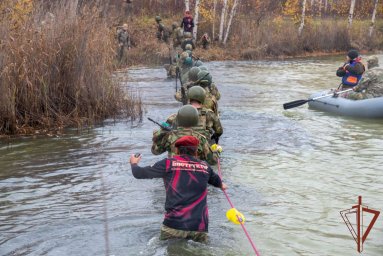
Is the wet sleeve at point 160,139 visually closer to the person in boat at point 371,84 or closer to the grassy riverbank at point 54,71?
the grassy riverbank at point 54,71

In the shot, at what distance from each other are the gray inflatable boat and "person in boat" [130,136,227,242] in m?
9.97

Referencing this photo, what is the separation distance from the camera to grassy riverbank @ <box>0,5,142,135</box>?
460 inches

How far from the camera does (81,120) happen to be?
12961 mm

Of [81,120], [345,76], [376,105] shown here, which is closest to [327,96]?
[345,76]

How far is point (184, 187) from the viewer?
18.9 ft

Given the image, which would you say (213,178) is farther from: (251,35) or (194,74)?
(251,35)

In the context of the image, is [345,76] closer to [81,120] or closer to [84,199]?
[81,120]

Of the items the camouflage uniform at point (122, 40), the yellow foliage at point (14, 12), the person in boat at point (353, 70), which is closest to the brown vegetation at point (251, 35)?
the camouflage uniform at point (122, 40)

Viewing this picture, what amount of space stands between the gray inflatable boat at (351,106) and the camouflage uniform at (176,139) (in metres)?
8.71

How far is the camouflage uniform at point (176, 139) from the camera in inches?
276

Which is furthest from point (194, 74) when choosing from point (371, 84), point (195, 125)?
point (371, 84)

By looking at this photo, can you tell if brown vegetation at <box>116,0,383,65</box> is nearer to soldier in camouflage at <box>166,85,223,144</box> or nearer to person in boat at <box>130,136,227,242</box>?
soldier in camouflage at <box>166,85,223,144</box>

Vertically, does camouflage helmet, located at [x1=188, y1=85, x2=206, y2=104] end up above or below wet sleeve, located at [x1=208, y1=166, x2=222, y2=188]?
above

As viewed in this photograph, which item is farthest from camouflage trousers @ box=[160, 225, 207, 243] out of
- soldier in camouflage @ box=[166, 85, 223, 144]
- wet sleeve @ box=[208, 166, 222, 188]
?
soldier in camouflage @ box=[166, 85, 223, 144]
